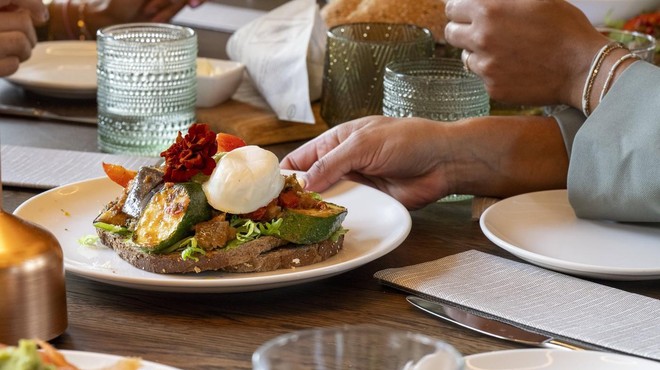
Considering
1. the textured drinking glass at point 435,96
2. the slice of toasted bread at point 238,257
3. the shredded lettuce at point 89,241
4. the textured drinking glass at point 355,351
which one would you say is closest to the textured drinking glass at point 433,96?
the textured drinking glass at point 435,96

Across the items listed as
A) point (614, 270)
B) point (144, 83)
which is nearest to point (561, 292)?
point (614, 270)

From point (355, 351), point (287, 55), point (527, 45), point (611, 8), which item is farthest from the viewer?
point (611, 8)

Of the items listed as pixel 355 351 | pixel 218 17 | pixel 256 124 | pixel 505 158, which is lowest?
pixel 218 17

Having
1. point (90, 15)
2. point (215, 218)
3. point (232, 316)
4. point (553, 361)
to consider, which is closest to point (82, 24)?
point (90, 15)

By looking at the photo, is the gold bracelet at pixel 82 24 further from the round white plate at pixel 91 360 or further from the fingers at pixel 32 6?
the round white plate at pixel 91 360

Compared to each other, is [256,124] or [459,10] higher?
[459,10]

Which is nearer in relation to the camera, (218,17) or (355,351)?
(355,351)

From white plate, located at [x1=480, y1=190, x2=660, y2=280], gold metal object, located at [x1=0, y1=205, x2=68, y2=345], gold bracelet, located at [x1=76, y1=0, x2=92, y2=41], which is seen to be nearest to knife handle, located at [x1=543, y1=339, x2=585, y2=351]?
white plate, located at [x1=480, y1=190, x2=660, y2=280]

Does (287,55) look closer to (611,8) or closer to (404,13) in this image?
(404,13)
